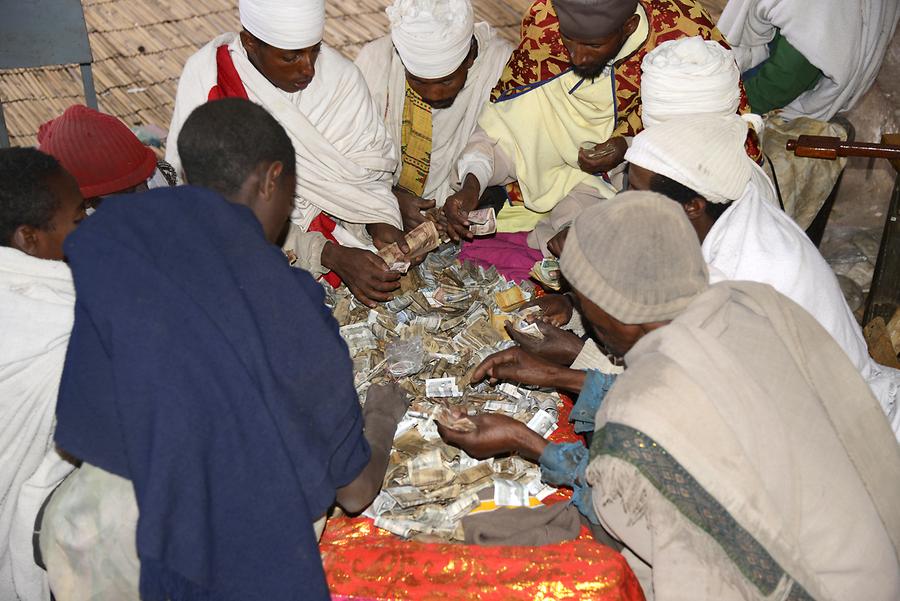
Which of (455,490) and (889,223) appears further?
(889,223)

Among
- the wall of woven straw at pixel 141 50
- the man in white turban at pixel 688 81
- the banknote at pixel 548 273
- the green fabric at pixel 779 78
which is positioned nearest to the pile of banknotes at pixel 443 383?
the banknote at pixel 548 273

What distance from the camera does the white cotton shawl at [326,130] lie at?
3.54 meters

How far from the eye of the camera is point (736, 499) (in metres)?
1.93

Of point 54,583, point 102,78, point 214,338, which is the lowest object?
point 102,78

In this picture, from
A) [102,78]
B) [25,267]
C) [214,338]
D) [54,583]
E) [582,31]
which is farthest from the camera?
[102,78]

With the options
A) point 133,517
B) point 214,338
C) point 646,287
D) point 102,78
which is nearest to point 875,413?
point 646,287

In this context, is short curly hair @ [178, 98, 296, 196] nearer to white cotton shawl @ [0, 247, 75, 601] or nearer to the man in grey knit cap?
white cotton shawl @ [0, 247, 75, 601]

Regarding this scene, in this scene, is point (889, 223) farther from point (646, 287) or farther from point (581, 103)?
point (646, 287)

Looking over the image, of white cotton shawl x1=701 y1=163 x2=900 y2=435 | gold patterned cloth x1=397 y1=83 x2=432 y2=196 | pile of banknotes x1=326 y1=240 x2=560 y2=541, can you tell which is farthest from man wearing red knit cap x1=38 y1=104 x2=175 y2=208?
white cotton shawl x1=701 y1=163 x2=900 y2=435

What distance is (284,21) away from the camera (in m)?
3.33

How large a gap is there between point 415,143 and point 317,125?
2.09ft

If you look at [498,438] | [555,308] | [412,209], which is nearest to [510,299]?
[555,308]

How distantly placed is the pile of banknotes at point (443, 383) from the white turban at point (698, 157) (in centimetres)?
82

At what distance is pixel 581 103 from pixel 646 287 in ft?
6.63
